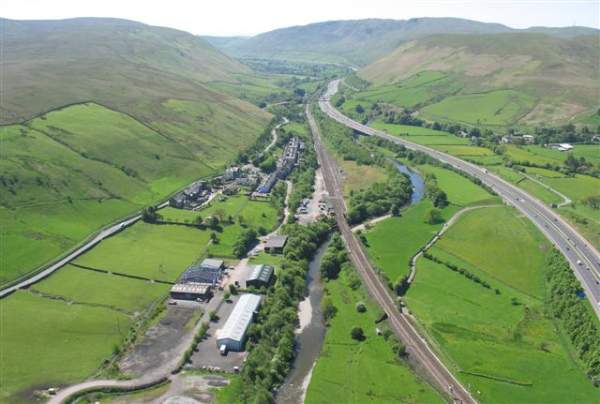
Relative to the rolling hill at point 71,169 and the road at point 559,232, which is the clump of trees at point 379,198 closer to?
the road at point 559,232

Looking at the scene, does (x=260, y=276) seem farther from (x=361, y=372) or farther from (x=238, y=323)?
(x=361, y=372)

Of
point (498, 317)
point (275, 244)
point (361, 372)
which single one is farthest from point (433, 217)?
point (361, 372)

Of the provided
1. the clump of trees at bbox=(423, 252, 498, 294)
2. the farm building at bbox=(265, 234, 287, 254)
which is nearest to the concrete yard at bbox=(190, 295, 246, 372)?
the farm building at bbox=(265, 234, 287, 254)

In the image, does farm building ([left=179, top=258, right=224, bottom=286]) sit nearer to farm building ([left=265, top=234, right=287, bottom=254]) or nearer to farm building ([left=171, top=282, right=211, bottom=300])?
farm building ([left=171, top=282, right=211, bottom=300])

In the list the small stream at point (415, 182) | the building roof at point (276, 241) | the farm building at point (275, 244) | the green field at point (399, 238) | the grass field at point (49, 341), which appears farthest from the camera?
the small stream at point (415, 182)

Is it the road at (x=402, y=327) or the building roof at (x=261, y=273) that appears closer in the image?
the road at (x=402, y=327)

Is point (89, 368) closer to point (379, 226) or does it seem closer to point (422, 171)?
point (379, 226)

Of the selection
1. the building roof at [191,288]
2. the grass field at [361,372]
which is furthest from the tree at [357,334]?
the building roof at [191,288]
